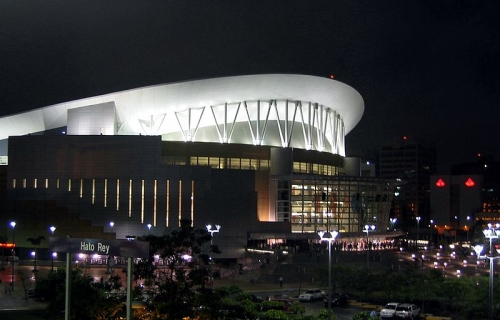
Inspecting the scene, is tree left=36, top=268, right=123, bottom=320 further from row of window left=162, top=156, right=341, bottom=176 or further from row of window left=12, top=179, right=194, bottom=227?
row of window left=162, top=156, right=341, bottom=176

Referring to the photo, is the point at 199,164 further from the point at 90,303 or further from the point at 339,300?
the point at 90,303

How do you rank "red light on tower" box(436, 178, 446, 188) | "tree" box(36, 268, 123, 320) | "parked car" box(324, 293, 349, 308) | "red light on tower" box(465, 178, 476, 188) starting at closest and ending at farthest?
"tree" box(36, 268, 123, 320) → "parked car" box(324, 293, 349, 308) → "red light on tower" box(465, 178, 476, 188) → "red light on tower" box(436, 178, 446, 188)

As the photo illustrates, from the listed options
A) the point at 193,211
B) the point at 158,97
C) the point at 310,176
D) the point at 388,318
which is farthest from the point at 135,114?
the point at 388,318

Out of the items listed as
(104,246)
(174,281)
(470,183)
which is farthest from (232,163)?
(470,183)

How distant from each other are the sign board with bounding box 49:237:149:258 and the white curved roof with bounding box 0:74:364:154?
54118 mm

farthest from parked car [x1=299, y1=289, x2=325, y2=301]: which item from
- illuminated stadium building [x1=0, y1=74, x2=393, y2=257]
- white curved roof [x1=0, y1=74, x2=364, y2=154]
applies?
white curved roof [x1=0, y1=74, x2=364, y2=154]

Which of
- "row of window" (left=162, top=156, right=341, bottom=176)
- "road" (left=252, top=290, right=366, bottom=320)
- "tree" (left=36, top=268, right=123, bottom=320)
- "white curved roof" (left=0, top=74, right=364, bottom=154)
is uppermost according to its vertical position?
"white curved roof" (left=0, top=74, right=364, bottom=154)

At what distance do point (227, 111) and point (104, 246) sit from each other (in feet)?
208

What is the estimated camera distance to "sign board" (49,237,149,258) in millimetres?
18891

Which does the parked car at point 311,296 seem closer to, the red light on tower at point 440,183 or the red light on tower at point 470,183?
the red light on tower at point 440,183

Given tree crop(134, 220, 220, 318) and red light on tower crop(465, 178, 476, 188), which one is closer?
tree crop(134, 220, 220, 318)

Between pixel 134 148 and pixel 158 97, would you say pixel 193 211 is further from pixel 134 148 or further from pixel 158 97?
pixel 158 97

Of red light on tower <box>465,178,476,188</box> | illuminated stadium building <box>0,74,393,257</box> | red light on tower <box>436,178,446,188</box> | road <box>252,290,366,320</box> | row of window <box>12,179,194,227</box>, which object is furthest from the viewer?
red light on tower <box>436,178,446,188</box>

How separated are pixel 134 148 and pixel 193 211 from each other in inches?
334
